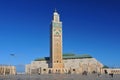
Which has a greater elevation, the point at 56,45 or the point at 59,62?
the point at 56,45

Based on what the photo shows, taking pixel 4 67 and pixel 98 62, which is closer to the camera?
pixel 4 67

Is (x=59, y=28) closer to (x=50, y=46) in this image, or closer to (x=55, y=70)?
(x=50, y=46)

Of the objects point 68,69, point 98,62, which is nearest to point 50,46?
point 68,69

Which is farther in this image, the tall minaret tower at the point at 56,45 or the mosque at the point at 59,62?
the tall minaret tower at the point at 56,45

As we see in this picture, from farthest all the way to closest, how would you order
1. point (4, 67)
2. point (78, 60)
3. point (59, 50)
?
point (78, 60) < point (59, 50) < point (4, 67)

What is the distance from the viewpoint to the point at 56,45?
470ft

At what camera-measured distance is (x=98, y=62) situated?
146750 millimetres

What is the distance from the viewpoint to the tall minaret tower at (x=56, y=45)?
143000mm

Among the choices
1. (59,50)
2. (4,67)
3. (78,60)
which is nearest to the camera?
(4,67)

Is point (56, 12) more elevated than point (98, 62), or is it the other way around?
point (56, 12)

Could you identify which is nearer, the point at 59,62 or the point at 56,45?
the point at 56,45

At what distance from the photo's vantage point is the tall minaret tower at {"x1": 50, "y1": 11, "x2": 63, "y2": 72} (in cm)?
14300

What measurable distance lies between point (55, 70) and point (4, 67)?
24.7m

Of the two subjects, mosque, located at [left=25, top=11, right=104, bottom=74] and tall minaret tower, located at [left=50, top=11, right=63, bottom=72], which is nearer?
mosque, located at [left=25, top=11, right=104, bottom=74]
